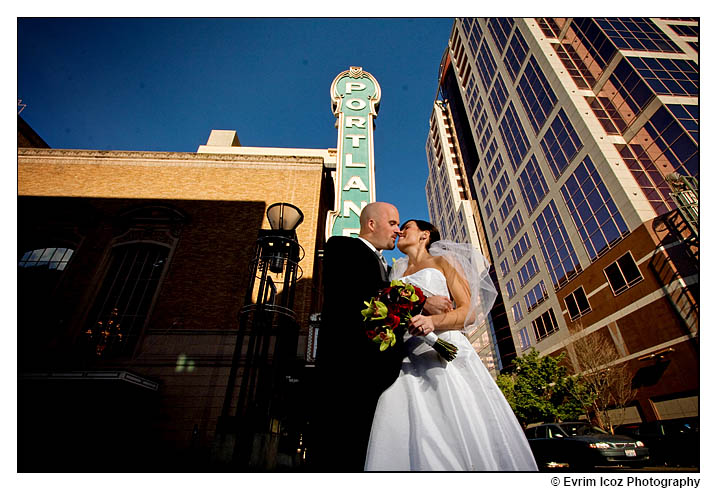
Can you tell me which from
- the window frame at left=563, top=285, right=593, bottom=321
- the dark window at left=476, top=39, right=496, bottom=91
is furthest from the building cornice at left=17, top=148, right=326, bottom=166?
the dark window at left=476, top=39, right=496, bottom=91

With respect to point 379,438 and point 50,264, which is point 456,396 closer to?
point 379,438

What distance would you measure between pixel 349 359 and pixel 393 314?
43 cm

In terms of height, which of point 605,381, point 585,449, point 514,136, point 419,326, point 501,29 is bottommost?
point 585,449

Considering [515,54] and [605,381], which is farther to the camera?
[515,54]

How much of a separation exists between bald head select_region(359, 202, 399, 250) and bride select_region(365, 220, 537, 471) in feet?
1.30

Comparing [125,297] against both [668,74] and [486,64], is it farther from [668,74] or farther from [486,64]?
[486,64]

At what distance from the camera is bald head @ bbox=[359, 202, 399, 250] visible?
262 cm

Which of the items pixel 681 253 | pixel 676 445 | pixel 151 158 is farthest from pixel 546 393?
pixel 151 158

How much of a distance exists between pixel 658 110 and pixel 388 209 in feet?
81.9

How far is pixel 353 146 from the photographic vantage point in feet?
→ 32.1

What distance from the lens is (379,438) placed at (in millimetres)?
1862

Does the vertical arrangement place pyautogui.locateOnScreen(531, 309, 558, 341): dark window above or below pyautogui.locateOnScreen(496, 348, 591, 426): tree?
above

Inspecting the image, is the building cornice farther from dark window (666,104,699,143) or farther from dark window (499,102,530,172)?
dark window (499,102,530,172)
